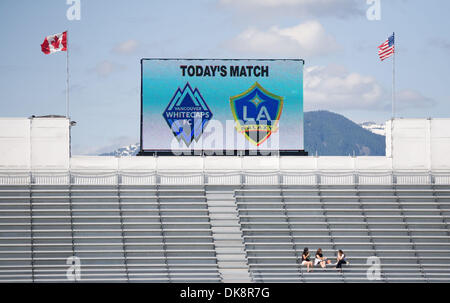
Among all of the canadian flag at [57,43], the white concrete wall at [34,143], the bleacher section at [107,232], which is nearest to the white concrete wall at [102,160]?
the white concrete wall at [34,143]

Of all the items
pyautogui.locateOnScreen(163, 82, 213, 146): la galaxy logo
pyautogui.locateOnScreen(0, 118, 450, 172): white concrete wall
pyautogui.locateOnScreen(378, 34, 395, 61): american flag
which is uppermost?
pyautogui.locateOnScreen(378, 34, 395, 61): american flag

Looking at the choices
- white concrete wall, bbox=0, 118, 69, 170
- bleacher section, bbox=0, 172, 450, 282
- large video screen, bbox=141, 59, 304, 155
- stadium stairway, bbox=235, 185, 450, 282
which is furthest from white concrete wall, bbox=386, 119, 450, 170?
white concrete wall, bbox=0, 118, 69, 170

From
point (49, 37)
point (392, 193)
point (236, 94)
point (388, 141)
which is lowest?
point (392, 193)

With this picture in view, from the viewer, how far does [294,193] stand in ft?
114

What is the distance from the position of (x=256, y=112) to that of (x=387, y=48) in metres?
7.45

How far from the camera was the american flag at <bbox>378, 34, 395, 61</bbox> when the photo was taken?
37.3m

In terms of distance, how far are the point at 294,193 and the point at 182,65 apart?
8667mm

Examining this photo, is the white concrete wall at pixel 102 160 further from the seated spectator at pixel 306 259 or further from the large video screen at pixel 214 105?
the seated spectator at pixel 306 259

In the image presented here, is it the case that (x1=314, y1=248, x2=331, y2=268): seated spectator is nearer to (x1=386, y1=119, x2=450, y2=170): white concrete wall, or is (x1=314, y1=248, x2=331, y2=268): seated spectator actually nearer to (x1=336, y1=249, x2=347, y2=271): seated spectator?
(x1=336, y1=249, x2=347, y2=271): seated spectator

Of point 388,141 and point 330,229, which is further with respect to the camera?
point 388,141

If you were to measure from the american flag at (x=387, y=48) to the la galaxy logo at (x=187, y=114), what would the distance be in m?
9.34

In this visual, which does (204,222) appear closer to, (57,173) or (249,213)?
(249,213)
